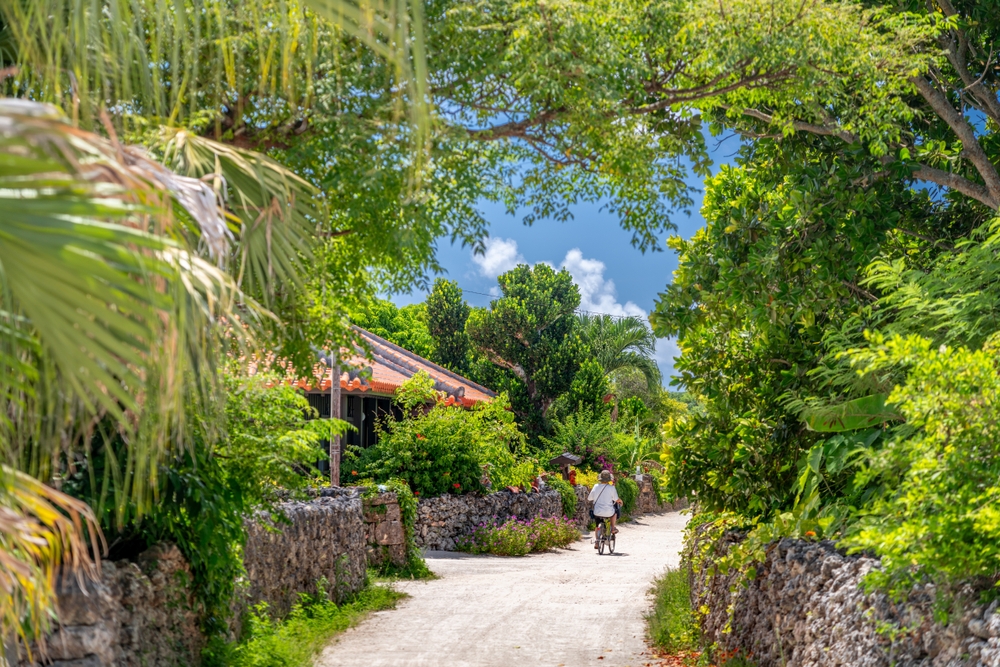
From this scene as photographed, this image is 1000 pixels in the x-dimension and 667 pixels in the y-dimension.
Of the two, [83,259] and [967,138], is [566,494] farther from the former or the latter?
[83,259]

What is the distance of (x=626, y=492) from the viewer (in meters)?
33.0

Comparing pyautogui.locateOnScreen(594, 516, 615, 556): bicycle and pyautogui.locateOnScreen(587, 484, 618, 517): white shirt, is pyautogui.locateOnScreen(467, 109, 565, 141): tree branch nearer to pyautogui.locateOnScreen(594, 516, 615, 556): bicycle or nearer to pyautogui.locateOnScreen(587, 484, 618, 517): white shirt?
pyautogui.locateOnScreen(587, 484, 618, 517): white shirt

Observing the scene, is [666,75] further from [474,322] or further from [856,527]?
[474,322]

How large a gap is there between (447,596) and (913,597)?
9243mm

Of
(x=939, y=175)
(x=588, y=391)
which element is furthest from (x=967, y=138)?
(x=588, y=391)

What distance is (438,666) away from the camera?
8.79 metres

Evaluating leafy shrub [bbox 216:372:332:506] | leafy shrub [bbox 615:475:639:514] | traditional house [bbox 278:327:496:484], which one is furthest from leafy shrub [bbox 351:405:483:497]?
leafy shrub [bbox 615:475:639:514]

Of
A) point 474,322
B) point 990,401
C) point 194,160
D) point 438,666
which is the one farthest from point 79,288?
point 474,322

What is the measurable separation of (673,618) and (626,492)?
73.8 feet

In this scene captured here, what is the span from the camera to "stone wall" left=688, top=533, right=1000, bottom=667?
438 cm

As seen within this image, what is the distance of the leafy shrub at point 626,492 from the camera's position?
32.7 meters

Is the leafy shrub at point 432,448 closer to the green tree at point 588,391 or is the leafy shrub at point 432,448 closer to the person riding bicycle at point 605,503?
the person riding bicycle at point 605,503

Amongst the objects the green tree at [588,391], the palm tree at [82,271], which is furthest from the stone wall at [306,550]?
the green tree at [588,391]

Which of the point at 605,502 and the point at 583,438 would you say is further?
the point at 583,438
